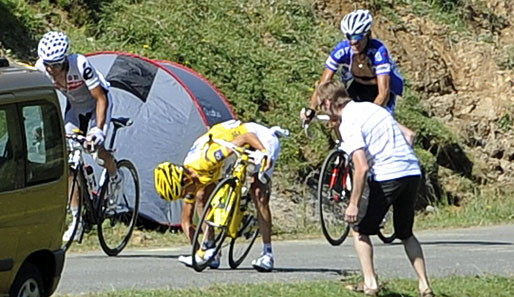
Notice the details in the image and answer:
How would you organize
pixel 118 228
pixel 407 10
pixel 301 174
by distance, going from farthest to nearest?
pixel 407 10 < pixel 301 174 < pixel 118 228

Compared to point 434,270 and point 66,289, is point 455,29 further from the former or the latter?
point 66,289

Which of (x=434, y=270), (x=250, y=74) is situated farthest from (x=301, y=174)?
(x=434, y=270)

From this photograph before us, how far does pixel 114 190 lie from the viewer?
38.6 ft

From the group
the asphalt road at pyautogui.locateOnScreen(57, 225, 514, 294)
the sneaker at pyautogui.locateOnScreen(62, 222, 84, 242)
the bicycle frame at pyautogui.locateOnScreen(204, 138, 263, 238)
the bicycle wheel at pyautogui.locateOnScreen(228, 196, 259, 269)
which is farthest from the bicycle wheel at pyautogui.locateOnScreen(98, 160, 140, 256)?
the bicycle frame at pyautogui.locateOnScreen(204, 138, 263, 238)

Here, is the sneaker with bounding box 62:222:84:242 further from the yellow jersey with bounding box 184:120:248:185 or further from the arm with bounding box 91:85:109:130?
the yellow jersey with bounding box 184:120:248:185

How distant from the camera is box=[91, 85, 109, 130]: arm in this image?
1115cm

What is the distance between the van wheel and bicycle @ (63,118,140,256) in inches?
84.1

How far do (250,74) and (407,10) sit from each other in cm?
575

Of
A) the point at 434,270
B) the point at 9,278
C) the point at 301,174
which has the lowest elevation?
the point at 301,174

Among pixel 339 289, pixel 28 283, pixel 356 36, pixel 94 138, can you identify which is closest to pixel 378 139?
pixel 339 289

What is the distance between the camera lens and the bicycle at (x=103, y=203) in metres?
11.1

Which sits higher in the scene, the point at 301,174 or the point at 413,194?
the point at 413,194

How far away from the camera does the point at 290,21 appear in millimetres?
21391

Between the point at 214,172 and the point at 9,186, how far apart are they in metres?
3.10
